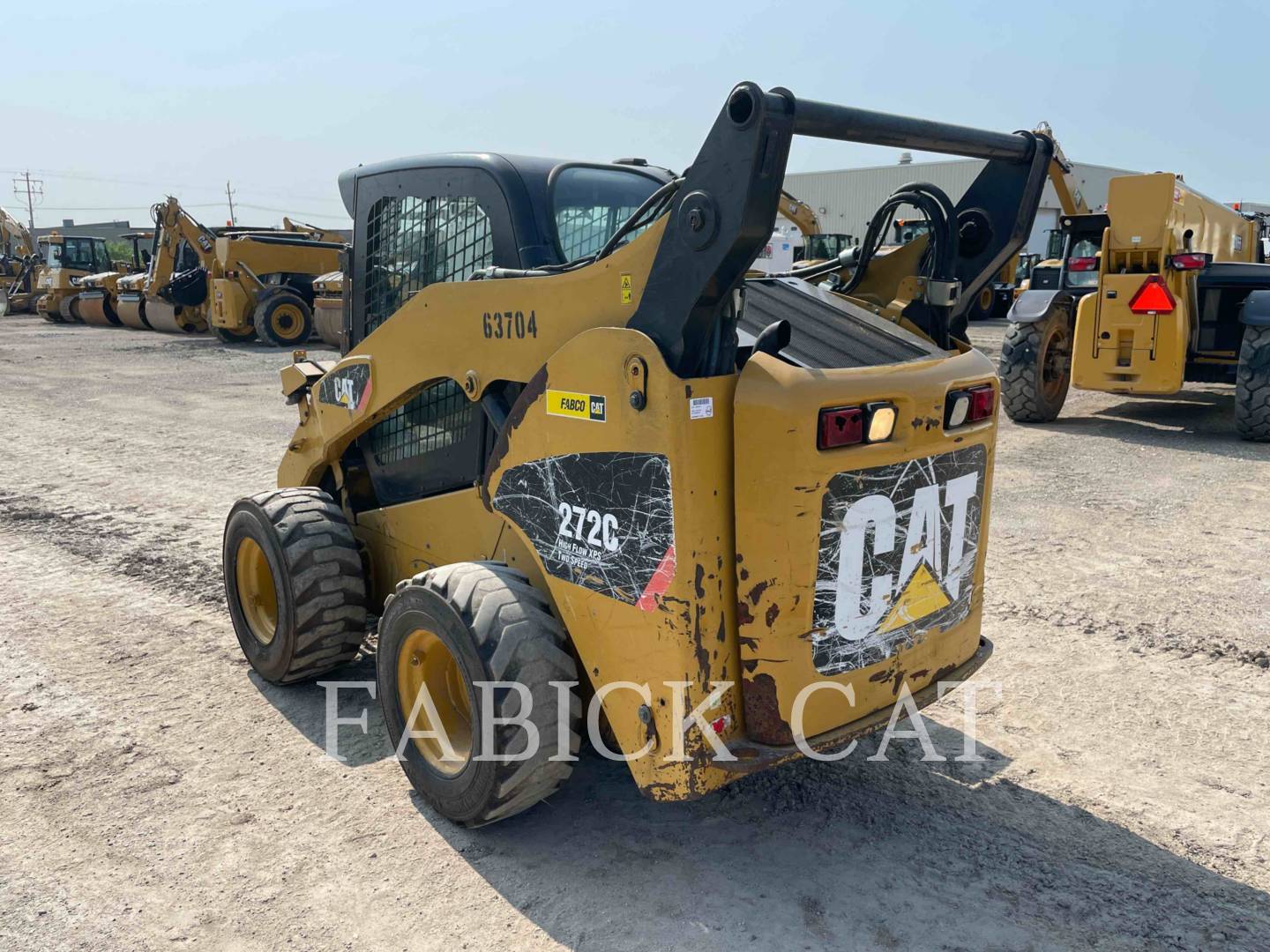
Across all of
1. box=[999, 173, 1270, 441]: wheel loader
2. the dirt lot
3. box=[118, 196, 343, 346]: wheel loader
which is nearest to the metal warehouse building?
box=[118, 196, 343, 346]: wheel loader

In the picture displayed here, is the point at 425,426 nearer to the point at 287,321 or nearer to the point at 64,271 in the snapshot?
the point at 287,321

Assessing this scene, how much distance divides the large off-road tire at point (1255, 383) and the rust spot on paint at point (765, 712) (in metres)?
7.89

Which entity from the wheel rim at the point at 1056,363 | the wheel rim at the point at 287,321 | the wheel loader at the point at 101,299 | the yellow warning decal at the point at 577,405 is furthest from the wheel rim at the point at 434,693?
the wheel loader at the point at 101,299

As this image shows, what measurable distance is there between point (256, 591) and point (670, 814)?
7.01 feet

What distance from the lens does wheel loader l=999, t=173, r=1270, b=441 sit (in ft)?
29.9

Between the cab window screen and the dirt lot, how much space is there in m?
1.83

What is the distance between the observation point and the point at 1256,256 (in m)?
12.3

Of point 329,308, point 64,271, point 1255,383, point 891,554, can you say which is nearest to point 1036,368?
point 1255,383

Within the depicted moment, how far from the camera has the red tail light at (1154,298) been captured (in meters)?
9.16

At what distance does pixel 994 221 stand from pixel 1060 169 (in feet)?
34.3

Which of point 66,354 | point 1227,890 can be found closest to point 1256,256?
point 1227,890

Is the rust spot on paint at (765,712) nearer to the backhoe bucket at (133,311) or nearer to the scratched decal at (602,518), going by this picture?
the scratched decal at (602,518)

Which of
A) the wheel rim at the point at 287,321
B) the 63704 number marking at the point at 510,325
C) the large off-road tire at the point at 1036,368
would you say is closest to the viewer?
the 63704 number marking at the point at 510,325

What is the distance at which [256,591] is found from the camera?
434 centimetres
